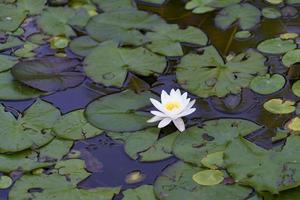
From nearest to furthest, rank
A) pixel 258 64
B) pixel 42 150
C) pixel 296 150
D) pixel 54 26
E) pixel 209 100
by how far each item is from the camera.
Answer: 1. pixel 296 150
2. pixel 42 150
3. pixel 209 100
4. pixel 258 64
5. pixel 54 26

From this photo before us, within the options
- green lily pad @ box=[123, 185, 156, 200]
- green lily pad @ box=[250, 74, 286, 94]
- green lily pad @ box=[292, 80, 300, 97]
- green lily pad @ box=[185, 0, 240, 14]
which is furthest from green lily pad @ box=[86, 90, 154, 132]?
green lily pad @ box=[185, 0, 240, 14]

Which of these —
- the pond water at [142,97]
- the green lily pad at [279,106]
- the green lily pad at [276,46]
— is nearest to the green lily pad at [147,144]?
the pond water at [142,97]

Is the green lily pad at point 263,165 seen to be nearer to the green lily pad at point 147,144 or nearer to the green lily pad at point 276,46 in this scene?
the green lily pad at point 147,144

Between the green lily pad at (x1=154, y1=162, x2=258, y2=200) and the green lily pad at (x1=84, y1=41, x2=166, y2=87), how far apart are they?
18.9 inches

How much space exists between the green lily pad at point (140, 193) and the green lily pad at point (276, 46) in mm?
778

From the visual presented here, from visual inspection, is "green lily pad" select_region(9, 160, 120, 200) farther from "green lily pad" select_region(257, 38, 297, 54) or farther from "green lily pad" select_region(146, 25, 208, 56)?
"green lily pad" select_region(257, 38, 297, 54)

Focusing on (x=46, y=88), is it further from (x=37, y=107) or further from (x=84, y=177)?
(x=84, y=177)

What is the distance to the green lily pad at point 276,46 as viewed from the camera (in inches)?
85.3

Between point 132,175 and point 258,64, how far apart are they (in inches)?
26.0

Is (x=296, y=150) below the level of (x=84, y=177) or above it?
above

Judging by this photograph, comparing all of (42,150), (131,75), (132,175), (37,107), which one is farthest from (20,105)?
(132,175)

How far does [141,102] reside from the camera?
6.45ft

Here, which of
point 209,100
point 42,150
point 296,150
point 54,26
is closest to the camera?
point 296,150

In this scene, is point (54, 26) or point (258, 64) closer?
point (258, 64)
